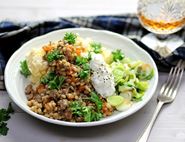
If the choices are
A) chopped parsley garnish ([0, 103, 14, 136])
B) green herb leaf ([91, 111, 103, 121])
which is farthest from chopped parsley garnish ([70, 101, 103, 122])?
chopped parsley garnish ([0, 103, 14, 136])

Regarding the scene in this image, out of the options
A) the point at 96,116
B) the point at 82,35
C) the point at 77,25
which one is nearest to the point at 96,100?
the point at 96,116

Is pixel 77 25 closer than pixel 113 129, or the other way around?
pixel 113 129

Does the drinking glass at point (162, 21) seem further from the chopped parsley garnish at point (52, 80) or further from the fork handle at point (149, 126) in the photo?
the chopped parsley garnish at point (52, 80)

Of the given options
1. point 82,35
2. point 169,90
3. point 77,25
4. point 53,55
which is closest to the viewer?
point 53,55

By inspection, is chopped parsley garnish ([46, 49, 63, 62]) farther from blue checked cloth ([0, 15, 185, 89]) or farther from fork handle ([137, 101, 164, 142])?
fork handle ([137, 101, 164, 142])

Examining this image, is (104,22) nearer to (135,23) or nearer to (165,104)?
(135,23)

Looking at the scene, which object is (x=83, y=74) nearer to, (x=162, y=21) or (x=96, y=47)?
(x=96, y=47)
